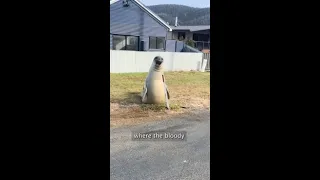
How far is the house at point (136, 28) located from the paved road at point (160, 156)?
4.59 m

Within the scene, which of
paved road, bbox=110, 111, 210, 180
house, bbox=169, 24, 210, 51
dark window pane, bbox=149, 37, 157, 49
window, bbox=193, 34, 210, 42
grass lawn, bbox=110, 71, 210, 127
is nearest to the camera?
paved road, bbox=110, 111, 210, 180

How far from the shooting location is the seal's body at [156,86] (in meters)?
3.88

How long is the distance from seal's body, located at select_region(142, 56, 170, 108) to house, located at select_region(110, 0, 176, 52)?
337 centimetres

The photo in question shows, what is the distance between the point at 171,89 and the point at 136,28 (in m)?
3.62

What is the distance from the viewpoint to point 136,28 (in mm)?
8133

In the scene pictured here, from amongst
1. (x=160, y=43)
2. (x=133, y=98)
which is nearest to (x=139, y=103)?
(x=133, y=98)

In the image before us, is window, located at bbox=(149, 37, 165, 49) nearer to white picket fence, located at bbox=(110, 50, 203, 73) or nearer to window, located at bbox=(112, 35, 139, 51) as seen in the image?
window, located at bbox=(112, 35, 139, 51)

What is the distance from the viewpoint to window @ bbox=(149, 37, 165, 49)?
28.4 feet

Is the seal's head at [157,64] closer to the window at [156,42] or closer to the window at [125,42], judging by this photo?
the window at [125,42]

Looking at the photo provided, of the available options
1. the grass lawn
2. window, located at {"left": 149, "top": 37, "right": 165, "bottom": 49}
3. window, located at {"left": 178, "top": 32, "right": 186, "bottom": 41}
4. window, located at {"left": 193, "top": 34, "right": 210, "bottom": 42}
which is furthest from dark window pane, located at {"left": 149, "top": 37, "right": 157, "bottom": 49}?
the grass lawn

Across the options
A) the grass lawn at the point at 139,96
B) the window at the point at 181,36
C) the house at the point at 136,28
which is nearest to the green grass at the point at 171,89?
the grass lawn at the point at 139,96
